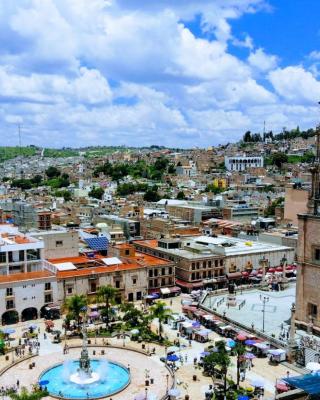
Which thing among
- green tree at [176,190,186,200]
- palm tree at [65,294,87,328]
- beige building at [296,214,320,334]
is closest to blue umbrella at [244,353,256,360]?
beige building at [296,214,320,334]

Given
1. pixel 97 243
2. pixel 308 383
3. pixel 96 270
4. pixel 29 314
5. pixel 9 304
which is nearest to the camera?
pixel 308 383

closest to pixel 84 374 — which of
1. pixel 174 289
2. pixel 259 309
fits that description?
pixel 259 309

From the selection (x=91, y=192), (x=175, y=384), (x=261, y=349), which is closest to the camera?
(x=175, y=384)

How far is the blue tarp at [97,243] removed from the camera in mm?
87375

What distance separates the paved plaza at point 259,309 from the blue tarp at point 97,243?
2498 centimetres

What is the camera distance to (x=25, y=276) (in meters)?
65.1

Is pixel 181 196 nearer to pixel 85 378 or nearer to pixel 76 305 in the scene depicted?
pixel 76 305

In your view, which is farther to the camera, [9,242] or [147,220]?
[147,220]

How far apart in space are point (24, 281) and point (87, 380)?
65.8ft

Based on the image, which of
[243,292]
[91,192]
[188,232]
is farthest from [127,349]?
[91,192]

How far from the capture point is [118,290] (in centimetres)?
7081

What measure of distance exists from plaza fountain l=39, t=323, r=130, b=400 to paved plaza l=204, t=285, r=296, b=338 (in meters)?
16.1

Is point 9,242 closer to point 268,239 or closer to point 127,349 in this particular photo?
point 127,349

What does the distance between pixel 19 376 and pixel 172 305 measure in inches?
1110
